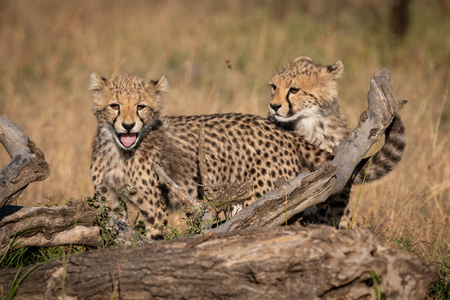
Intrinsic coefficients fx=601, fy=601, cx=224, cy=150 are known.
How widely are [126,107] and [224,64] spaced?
4.98 meters

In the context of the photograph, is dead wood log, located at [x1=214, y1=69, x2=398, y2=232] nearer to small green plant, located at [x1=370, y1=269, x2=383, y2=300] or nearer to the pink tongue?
small green plant, located at [x1=370, y1=269, x2=383, y2=300]

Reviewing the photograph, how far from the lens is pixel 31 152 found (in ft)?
9.91

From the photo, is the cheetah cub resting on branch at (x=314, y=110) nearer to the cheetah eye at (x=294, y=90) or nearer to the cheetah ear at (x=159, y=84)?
the cheetah eye at (x=294, y=90)

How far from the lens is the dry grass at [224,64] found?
5168mm

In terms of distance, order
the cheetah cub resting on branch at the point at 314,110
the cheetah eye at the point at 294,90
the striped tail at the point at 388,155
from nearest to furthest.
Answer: the striped tail at the point at 388,155, the cheetah cub resting on branch at the point at 314,110, the cheetah eye at the point at 294,90

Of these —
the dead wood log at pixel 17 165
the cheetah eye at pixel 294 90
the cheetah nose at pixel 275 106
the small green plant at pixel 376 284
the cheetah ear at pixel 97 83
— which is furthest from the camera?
the cheetah eye at pixel 294 90

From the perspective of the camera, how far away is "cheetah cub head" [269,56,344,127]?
449cm

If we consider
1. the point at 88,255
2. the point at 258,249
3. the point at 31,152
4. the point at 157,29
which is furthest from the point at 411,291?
the point at 157,29

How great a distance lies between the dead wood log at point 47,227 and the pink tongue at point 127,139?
2.05ft

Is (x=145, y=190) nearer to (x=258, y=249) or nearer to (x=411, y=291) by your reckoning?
(x=258, y=249)

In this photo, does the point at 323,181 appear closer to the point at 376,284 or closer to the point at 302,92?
the point at 376,284

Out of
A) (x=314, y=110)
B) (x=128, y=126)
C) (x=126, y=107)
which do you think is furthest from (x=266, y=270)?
(x=314, y=110)

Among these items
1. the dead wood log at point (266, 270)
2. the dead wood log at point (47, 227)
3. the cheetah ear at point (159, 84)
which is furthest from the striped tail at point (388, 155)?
the dead wood log at point (47, 227)

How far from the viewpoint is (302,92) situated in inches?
181
